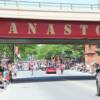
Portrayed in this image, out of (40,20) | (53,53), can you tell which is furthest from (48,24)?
(53,53)

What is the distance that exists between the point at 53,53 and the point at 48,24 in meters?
110

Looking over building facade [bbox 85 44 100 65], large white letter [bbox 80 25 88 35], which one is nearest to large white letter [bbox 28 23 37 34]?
large white letter [bbox 80 25 88 35]

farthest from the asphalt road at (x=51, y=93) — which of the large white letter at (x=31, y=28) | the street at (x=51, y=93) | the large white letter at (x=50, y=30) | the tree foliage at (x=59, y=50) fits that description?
the tree foliage at (x=59, y=50)

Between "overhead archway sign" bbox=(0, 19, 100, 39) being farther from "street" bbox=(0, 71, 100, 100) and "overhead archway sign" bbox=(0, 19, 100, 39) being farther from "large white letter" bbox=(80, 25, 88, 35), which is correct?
"street" bbox=(0, 71, 100, 100)

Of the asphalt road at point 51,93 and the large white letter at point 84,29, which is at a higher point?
the large white letter at point 84,29

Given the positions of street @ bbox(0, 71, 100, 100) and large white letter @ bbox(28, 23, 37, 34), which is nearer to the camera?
street @ bbox(0, 71, 100, 100)

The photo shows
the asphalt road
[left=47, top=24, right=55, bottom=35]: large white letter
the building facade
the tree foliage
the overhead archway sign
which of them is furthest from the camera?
the tree foliage

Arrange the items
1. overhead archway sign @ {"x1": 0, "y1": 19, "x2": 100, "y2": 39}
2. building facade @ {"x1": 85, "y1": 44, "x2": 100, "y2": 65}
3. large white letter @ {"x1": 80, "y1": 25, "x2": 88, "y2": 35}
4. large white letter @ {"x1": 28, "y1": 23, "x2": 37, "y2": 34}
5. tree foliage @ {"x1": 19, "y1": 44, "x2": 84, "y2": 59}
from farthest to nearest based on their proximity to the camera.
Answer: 1. tree foliage @ {"x1": 19, "y1": 44, "x2": 84, "y2": 59}
2. building facade @ {"x1": 85, "y1": 44, "x2": 100, "y2": 65}
3. large white letter @ {"x1": 80, "y1": 25, "x2": 88, "y2": 35}
4. large white letter @ {"x1": 28, "y1": 23, "x2": 37, "y2": 34}
5. overhead archway sign @ {"x1": 0, "y1": 19, "x2": 100, "y2": 39}

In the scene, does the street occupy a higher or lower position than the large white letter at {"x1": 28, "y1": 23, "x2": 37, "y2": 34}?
lower

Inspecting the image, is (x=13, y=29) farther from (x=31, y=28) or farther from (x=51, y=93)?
(x=51, y=93)

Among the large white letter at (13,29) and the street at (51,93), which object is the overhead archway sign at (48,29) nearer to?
the large white letter at (13,29)

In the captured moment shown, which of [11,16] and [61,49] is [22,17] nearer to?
[11,16]

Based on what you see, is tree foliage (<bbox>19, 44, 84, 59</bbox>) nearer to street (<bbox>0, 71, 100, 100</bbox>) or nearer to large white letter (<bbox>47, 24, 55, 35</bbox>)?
large white letter (<bbox>47, 24, 55, 35</bbox>)

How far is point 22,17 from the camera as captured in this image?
38438 mm
